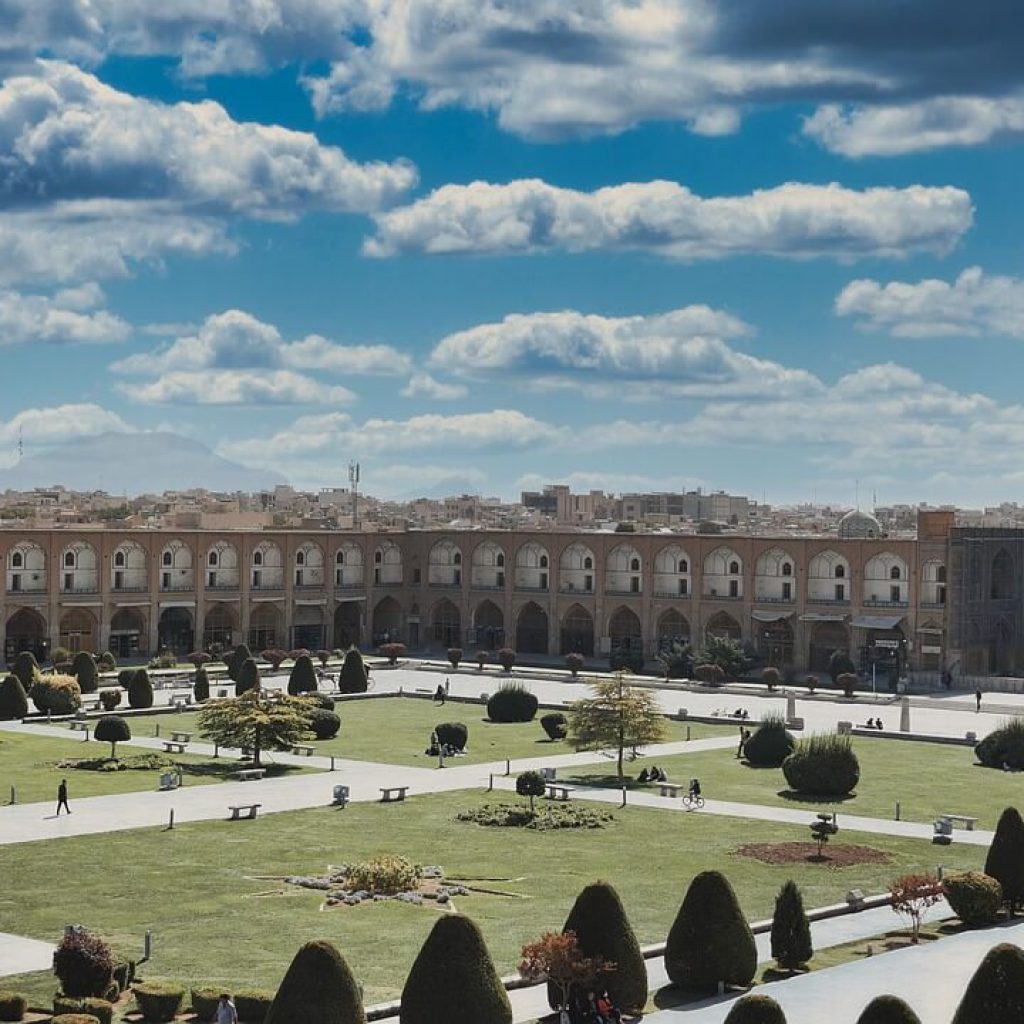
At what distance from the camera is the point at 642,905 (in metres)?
35.0

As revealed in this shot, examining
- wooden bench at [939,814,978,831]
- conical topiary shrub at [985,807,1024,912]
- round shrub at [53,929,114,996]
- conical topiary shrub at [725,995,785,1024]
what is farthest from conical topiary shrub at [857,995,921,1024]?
wooden bench at [939,814,978,831]

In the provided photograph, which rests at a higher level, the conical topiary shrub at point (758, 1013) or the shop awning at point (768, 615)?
the shop awning at point (768, 615)

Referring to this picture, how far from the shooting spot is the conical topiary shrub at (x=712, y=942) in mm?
28312

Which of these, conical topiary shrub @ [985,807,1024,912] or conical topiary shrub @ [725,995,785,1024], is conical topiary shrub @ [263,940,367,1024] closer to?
conical topiary shrub @ [725,995,785,1024]

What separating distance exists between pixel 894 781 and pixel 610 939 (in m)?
28.8

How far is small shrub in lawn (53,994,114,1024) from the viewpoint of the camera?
25688 millimetres

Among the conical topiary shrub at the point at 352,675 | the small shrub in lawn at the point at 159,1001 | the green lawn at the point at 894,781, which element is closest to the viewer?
the small shrub in lawn at the point at 159,1001

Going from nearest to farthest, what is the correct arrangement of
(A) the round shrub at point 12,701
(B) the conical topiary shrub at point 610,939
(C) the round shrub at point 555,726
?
(B) the conical topiary shrub at point 610,939 < (C) the round shrub at point 555,726 < (A) the round shrub at point 12,701

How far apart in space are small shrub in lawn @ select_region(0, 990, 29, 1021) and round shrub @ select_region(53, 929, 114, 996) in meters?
0.88

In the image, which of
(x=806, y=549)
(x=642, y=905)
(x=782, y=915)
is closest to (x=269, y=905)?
(x=642, y=905)

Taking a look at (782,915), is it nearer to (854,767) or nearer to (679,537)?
(854,767)

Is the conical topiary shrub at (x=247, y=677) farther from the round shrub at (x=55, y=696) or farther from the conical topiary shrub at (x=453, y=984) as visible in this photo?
the conical topiary shrub at (x=453, y=984)

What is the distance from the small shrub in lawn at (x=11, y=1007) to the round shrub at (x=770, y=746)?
32980 mm

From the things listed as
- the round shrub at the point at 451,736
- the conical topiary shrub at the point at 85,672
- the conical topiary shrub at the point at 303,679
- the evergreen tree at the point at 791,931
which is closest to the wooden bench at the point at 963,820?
the evergreen tree at the point at 791,931
